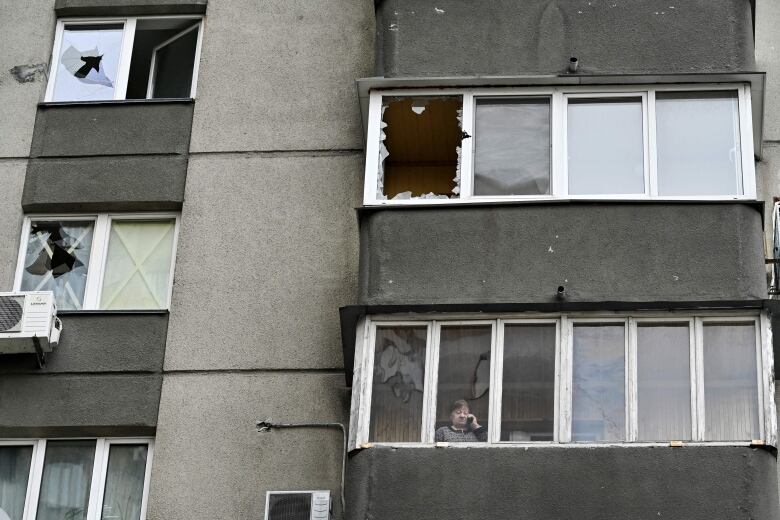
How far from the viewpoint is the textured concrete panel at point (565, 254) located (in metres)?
11.7

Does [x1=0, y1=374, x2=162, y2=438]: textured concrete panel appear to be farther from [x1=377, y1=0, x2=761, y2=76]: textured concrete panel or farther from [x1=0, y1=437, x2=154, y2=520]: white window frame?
[x1=377, y1=0, x2=761, y2=76]: textured concrete panel

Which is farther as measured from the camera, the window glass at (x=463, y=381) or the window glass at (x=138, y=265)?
the window glass at (x=138, y=265)

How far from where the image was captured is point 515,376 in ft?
38.1

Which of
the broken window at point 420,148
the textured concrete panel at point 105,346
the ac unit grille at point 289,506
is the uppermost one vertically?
the broken window at point 420,148

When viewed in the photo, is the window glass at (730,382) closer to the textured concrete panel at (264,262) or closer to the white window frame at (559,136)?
the white window frame at (559,136)

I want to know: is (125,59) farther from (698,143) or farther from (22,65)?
(698,143)

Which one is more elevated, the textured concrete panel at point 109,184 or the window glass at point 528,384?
the textured concrete panel at point 109,184

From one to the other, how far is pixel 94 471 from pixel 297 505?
210cm

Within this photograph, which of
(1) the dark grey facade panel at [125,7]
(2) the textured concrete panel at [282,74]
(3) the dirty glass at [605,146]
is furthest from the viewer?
(1) the dark grey facade panel at [125,7]

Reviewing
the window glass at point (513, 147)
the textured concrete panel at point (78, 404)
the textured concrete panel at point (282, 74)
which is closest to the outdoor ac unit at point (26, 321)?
the textured concrete panel at point (78, 404)

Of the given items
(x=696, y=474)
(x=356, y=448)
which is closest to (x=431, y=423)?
(x=356, y=448)

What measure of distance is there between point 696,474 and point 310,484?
336cm

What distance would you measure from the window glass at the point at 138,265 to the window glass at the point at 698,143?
190 inches

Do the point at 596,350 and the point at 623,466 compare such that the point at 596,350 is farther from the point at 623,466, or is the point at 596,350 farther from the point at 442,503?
the point at 442,503
